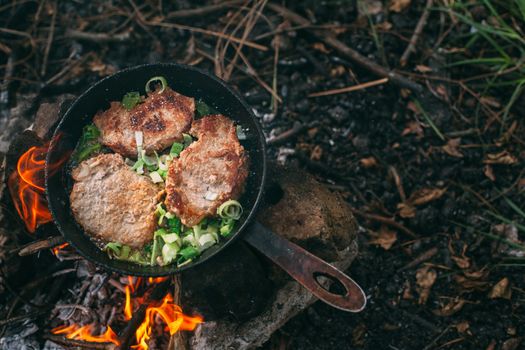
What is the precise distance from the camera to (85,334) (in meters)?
3.58

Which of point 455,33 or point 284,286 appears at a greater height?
point 455,33

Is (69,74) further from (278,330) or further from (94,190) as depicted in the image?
(278,330)

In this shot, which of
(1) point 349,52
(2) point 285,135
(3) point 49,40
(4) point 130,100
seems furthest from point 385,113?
(3) point 49,40

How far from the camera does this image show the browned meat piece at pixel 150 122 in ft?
10.8

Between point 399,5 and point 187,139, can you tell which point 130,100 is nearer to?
point 187,139

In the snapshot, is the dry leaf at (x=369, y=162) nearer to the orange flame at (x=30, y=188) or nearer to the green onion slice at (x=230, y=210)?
the green onion slice at (x=230, y=210)

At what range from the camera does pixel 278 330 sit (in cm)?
365

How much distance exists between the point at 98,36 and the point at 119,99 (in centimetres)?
141

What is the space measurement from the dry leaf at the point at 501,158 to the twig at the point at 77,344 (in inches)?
140

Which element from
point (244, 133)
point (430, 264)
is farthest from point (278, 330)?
point (244, 133)

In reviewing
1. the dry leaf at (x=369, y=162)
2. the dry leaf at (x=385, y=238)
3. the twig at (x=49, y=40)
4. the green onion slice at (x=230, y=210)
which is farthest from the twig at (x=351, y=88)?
the twig at (x=49, y=40)

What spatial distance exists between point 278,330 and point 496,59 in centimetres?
311

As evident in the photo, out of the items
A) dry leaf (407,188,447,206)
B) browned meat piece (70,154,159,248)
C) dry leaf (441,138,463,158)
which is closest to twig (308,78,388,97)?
dry leaf (441,138,463,158)

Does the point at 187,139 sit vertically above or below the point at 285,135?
above
